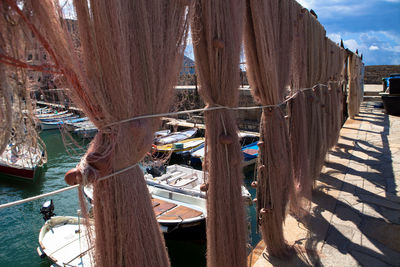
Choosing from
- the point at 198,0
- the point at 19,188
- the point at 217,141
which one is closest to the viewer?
the point at 198,0

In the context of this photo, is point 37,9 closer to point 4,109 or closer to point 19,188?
point 4,109

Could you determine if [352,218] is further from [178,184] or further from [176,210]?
[178,184]

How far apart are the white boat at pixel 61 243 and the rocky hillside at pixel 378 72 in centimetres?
1916

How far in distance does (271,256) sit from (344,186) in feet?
6.47

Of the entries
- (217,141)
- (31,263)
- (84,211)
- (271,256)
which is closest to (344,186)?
(271,256)

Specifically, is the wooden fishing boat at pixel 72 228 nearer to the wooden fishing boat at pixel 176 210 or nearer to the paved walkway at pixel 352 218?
the wooden fishing boat at pixel 176 210

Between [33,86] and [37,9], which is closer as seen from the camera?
[37,9]

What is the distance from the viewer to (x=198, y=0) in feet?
4.96

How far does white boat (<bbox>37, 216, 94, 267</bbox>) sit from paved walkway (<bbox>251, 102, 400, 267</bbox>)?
4.59 meters

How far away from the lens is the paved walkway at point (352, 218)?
2.33 metres

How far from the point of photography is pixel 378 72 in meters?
18.6

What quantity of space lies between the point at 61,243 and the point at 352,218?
620 cm

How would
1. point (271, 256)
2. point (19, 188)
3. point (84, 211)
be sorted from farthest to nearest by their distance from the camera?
point (19, 188) < point (271, 256) < point (84, 211)

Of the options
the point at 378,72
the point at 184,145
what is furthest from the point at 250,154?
the point at 378,72
